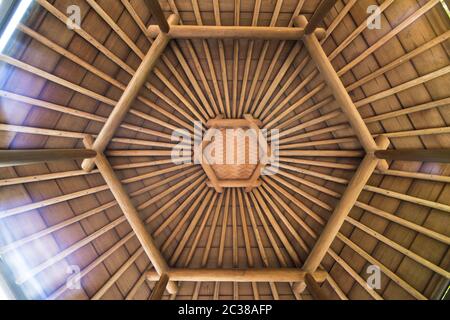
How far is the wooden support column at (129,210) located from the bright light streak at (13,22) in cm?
242

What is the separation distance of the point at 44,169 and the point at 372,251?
8148 mm

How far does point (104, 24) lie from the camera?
5.92 metres

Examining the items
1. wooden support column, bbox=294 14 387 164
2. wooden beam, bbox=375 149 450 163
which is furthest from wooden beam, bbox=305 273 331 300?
wooden support column, bbox=294 14 387 164

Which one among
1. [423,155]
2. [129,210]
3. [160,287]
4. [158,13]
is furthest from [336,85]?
[160,287]

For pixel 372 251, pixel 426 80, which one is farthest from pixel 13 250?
pixel 426 80

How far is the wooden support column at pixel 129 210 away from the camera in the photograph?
6691 millimetres

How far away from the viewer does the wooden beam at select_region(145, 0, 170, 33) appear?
4863 millimetres

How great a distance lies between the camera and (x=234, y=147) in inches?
296

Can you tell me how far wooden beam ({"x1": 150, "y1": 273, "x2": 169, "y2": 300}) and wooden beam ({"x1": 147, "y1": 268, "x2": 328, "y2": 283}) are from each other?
8.5 inches

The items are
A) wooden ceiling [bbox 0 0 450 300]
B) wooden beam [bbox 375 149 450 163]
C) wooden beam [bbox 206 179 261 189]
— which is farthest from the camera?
wooden beam [bbox 206 179 261 189]

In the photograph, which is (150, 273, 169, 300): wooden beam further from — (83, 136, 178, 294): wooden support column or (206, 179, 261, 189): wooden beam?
(206, 179, 261, 189): wooden beam

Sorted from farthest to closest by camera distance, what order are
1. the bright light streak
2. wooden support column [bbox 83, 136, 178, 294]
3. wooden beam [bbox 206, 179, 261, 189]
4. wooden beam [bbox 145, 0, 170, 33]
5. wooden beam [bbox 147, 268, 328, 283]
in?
wooden beam [bbox 206, 179, 261, 189] → wooden beam [bbox 147, 268, 328, 283] → wooden support column [bbox 83, 136, 178, 294] → wooden beam [bbox 145, 0, 170, 33] → the bright light streak

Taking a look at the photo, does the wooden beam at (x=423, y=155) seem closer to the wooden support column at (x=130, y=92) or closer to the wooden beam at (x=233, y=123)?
the wooden beam at (x=233, y=123)

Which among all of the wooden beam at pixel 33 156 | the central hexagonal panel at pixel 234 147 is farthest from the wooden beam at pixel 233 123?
the wooden beam at pixel 33 156
